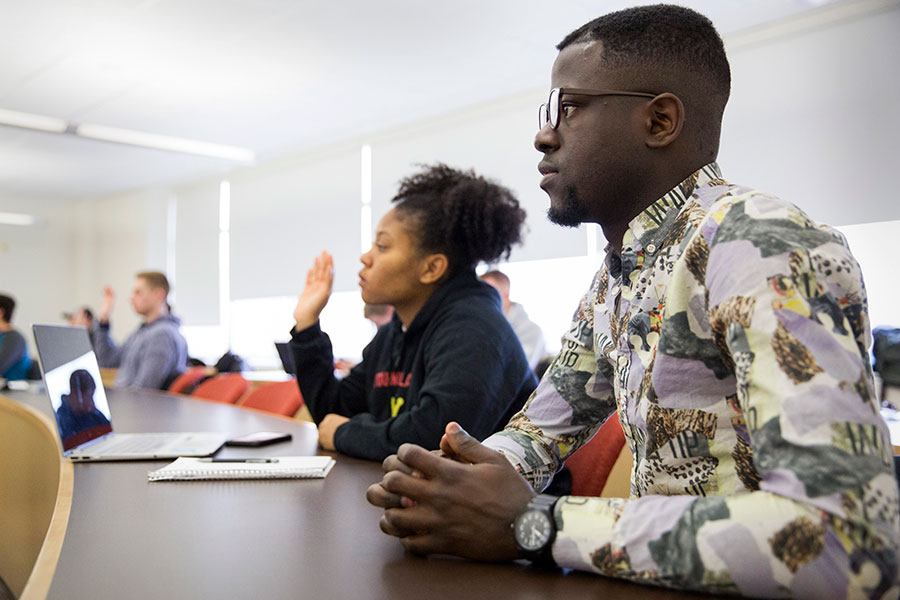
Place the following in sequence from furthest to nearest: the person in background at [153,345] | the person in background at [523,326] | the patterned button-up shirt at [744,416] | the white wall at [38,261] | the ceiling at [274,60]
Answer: the white wall at [38,261] < the person in background at [523,326] < the person in background at [153,345] < the ceiling at [274,60] < the patterned button-up shirt at [744,416]

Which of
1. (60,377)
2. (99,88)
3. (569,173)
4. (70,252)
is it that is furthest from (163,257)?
(569,173)

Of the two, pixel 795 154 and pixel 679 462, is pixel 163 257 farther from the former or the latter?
pixel 679 462

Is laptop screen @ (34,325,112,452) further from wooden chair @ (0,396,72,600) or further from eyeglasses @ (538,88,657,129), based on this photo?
eyeglasses @ (538,88,657,129)

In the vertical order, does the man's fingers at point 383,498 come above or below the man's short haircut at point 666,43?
below

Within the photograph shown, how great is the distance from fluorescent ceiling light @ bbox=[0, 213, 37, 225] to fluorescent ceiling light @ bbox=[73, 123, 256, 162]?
164 inches

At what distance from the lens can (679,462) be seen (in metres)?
0.97

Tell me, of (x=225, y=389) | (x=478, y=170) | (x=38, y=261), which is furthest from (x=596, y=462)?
(x=38, y=261)

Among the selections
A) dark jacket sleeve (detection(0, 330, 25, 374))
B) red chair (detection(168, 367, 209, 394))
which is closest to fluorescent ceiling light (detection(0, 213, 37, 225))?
dark jacket sleeve (detection(0, 330, 25, 374))

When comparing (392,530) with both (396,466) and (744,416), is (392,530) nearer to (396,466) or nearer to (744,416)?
(396,466)

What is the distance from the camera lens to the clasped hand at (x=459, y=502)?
0.82 m

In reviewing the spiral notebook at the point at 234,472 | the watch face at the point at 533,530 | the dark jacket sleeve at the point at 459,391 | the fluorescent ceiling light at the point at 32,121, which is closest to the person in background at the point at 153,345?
the fluorescent ceiling light at the point at 32,121

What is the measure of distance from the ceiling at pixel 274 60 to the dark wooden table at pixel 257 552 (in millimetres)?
3799

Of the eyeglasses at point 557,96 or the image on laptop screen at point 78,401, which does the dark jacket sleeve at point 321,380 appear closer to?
the image on laptop screen at point 78,401

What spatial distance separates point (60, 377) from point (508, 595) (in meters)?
1.37
